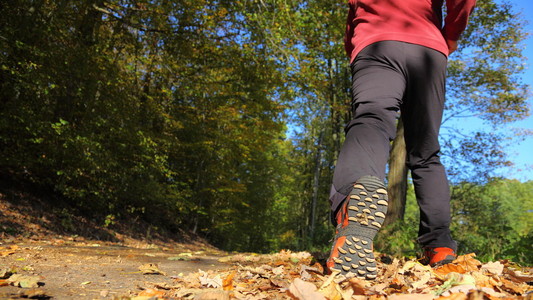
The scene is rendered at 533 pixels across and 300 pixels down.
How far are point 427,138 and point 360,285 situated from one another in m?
1.23

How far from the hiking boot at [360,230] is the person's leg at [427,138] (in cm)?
71

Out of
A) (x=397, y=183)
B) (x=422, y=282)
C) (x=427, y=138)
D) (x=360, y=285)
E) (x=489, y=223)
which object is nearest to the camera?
(x=360, y=285)

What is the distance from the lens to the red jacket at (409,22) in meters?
2.14

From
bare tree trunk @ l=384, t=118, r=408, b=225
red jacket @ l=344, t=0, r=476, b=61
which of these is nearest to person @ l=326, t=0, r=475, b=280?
red jacket @ l=344, t=0, r=476, b=61

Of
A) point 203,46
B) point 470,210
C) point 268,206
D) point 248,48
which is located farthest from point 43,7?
point 268,206

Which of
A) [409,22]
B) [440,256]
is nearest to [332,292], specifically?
[440,256]

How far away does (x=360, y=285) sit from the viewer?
53.7 inches

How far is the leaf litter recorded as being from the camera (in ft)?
4.13

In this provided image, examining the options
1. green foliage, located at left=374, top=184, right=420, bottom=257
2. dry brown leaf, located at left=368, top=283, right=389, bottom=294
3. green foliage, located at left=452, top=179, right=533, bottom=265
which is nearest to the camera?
dry brown leaf, located at left=368, top=283, right=389, bottom=294

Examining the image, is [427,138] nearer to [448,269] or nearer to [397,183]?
[448,269]

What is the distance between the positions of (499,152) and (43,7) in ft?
61.4

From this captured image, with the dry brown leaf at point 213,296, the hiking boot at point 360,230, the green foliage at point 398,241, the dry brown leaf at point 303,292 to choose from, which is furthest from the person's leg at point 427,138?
the green foliage at point 398,241

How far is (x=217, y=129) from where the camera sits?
59.4ft

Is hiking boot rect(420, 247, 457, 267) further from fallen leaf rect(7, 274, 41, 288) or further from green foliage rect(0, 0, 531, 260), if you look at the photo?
green foliage rect(0, 0, 531, 260)
